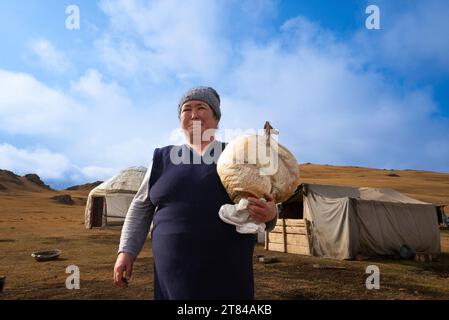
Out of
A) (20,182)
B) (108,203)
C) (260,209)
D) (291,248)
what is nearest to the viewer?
(260,209)

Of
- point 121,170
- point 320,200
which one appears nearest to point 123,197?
point 121,170

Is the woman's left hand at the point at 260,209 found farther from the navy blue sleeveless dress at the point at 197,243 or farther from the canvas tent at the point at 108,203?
the canvas tent at the point at 108,203

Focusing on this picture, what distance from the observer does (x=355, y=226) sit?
1370 cm

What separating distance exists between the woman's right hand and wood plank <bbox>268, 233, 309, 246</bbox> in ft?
42.3

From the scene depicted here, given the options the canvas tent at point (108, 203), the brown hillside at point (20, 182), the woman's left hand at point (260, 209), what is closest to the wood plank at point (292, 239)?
the canvas tent at point (108, 203)

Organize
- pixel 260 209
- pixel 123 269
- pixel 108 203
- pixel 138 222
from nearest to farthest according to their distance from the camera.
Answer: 1. pixel 260 209
2. pixel 123 269
3. pixel 138 222
4. pixel 108 203

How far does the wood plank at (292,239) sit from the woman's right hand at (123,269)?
1289 cm

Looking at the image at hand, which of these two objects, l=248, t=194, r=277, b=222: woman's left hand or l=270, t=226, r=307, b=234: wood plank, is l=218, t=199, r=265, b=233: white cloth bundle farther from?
l=270, t=226, r=307, b=234: wood plank

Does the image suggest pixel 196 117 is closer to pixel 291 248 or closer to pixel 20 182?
pixel 291 248

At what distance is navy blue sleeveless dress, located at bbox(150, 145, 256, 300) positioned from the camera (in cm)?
218

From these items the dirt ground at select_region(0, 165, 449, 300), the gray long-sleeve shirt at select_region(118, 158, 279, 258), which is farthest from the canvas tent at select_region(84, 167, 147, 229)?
the gray long-sleeve shirt at select_region(118, 158, 279, 258)

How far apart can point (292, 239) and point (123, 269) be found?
13533 millimetres

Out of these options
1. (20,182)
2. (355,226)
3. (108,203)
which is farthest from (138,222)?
(20,182)

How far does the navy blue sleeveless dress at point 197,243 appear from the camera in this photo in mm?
2176
